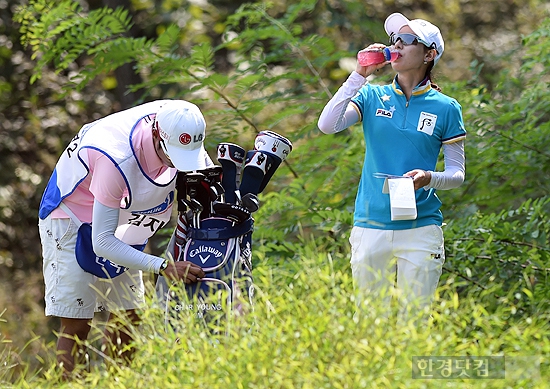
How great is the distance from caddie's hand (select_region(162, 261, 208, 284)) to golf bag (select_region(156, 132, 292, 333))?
0.05 m

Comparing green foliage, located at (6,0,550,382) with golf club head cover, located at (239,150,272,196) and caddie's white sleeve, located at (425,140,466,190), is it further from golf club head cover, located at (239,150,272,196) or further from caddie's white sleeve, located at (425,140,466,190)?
caddie's white sleeve, located at (425,140,466,190)

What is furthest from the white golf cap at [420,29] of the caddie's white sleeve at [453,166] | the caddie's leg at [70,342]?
the caddie's leg at [70,342]

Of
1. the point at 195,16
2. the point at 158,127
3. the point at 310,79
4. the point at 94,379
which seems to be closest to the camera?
the point at 94,379

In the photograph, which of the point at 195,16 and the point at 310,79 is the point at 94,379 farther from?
the point at 195,16

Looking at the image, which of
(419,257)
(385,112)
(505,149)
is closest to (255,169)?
(385,112)

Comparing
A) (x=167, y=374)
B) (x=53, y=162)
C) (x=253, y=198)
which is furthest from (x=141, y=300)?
(x=53, y=162)

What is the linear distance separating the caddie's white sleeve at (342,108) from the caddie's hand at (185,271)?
94 cm

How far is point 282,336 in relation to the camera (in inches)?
135

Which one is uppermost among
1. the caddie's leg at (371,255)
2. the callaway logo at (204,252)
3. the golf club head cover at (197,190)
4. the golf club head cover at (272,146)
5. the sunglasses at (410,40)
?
the sunglasses at (410,40)

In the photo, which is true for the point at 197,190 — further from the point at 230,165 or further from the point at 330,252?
the point at 330,252

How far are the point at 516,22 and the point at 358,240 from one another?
11.2 metres

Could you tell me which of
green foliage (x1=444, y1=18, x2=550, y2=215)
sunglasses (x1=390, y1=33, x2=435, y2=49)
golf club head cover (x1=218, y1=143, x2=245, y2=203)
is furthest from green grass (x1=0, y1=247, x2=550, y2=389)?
green foliage (x1=444, y1=18, x2=550, y2=215)

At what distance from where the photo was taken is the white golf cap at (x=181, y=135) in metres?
4.03

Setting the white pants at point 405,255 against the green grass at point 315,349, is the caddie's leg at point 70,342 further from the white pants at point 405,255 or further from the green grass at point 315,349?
the white pants at point 405,255
